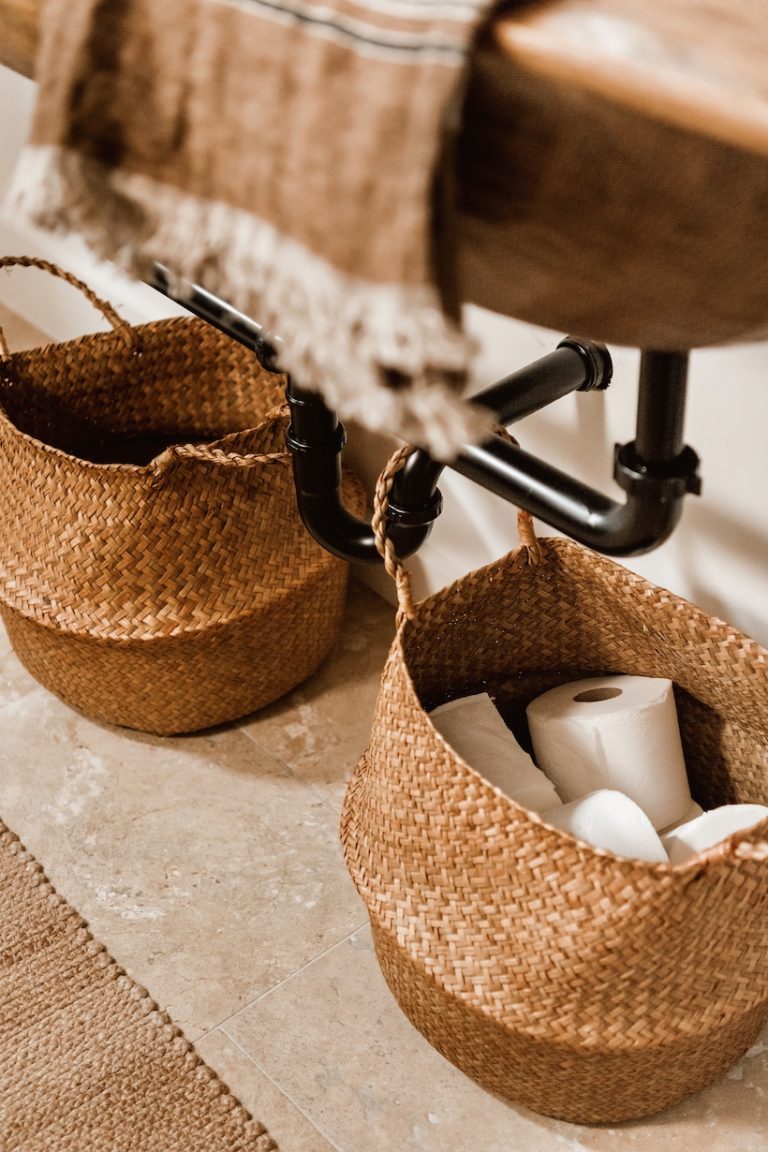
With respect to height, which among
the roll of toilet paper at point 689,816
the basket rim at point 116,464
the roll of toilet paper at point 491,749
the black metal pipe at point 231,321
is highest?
the black metal pipe at point 231,321

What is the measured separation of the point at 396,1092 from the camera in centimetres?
88

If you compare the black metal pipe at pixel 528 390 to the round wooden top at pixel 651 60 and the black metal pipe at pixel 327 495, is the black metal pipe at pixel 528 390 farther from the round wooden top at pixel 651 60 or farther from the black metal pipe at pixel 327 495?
the round wooden top at pixel 651 60

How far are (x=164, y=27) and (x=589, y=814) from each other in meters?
0.64

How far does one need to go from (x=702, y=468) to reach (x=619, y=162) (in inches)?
24.3

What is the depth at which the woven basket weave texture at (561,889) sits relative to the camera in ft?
2.25

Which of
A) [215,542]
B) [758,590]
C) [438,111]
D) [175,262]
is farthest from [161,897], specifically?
[438,111]

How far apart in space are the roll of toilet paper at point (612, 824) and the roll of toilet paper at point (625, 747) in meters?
0.05

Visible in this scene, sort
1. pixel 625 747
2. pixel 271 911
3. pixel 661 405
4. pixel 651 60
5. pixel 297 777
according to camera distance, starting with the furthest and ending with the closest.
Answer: pixel 297 777, pixel 271 911, pixel 625 747, pixel 661 405, pixel 651 60

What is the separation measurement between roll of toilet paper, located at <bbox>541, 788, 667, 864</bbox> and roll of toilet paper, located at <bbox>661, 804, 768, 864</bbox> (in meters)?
0.03

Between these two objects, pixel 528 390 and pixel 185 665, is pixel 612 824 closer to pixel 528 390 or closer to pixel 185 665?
pixel 528 390

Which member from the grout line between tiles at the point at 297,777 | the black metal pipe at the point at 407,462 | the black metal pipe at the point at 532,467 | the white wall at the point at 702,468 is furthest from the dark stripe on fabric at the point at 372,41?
the grout line between tiles at the point at 297,777

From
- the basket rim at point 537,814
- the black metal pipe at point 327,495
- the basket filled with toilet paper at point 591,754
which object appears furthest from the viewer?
the basket filled with toilet paper at point 591,754

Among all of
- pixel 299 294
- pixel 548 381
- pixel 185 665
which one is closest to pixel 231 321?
pixel 548 381

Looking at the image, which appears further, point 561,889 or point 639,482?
point 561,889
